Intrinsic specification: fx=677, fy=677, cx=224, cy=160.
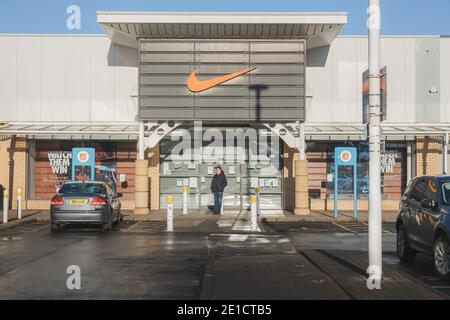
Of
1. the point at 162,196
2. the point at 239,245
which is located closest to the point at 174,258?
the point at 239,245

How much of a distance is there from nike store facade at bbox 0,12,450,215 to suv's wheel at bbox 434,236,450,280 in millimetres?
13360

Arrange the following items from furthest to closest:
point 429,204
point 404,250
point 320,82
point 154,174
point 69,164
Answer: point 69,164, point 154,174, point 320,82, point 404,250, point 429,204

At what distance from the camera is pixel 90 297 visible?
863 centimetres

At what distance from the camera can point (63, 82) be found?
85.8ft

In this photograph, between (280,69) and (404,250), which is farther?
(280,69)

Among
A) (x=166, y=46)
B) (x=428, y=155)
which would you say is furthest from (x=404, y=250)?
(x=428, y=155)

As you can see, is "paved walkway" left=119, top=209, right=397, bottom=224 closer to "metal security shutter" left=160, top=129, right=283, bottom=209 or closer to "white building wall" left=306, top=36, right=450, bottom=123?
"metal security shutter" left=160, top=129, right=283, bottom=209

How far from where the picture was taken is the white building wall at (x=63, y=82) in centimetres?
2614

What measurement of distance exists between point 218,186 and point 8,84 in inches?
358

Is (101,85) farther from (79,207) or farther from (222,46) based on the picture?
(79,207)

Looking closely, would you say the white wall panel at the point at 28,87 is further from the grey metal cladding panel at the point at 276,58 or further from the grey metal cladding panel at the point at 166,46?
the grey metal cladding panel at the point at 276,58

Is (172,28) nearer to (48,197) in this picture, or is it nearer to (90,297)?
(48,197)
